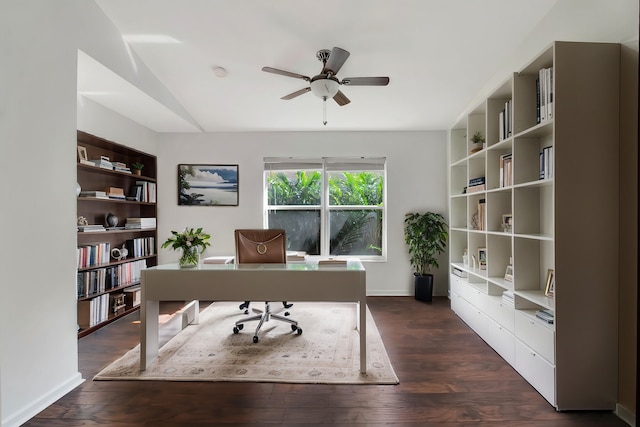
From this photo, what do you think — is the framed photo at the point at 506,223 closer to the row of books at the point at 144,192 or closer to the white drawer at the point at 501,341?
the white drawer at the point at 501,341

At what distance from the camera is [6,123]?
1750mm

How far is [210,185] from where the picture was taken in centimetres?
476

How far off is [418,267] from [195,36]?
3.98 meters

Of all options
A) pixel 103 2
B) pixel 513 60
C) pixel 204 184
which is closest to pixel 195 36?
pixel 103 2

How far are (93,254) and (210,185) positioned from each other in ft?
5.98

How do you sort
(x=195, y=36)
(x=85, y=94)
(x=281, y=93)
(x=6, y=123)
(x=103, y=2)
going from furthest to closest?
(x=281, y=93)
(x=85, y=94)
(x=195, y=36)
(x=103, y=2)
(x=6, y=123)

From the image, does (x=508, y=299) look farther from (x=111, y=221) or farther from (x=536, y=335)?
(x=111, y=221)

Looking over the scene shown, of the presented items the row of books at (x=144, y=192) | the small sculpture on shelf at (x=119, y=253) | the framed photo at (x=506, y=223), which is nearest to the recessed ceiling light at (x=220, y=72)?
the row of books at (x=144, y=192)

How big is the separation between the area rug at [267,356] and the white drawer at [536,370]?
93 cm

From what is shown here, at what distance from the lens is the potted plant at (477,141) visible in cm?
337

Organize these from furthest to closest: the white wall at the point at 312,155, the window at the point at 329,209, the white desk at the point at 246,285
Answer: the window at the point at 329,209, the white wall at the point at 312,155, the white desk at the point at 246,285

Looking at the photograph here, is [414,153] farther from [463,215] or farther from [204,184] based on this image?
[204,184]

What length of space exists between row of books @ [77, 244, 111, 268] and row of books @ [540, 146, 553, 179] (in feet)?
13.9

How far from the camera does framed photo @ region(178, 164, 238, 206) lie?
15.5ft
